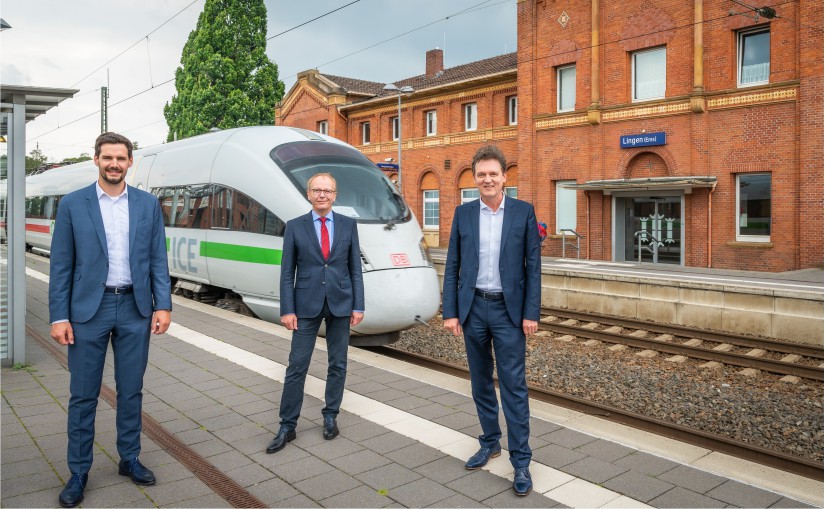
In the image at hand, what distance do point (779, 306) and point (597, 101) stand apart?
1437cm

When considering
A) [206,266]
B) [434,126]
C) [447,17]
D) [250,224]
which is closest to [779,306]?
[250,224]

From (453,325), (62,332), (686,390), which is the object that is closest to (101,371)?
(62,332)

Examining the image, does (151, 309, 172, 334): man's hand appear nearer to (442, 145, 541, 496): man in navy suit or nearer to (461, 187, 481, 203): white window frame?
(442, 145, 541, 496): man in navy suit

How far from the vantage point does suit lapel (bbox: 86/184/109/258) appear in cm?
412

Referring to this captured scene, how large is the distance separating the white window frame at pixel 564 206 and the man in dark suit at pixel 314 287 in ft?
72.6

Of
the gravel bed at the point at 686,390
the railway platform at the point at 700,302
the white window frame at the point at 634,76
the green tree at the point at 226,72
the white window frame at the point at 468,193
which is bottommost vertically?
the gravel bed at the point at 686,390

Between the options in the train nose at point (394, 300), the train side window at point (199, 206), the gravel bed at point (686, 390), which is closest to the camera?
the gravel bed at point (686, 390)

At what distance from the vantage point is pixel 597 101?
2488cm

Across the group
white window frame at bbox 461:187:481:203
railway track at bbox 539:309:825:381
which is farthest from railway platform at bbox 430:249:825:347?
white window frame at bbox 461:187:481:203

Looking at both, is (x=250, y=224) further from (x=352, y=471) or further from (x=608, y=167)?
(x=608, y=167)

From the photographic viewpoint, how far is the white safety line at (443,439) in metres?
4.05

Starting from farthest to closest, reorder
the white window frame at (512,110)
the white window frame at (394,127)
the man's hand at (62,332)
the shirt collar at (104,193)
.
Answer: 1. the white window frame at (394,127)
2. the white window frame at (512,110)
3. the shirt collar at (104,193)
4. the man's hand at (62,332)

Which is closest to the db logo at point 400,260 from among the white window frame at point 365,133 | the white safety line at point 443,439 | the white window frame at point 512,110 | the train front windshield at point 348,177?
the train front windshield at point 348,177

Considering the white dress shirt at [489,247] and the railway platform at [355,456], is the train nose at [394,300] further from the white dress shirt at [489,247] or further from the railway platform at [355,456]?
the white dress shirt at [489,247]
